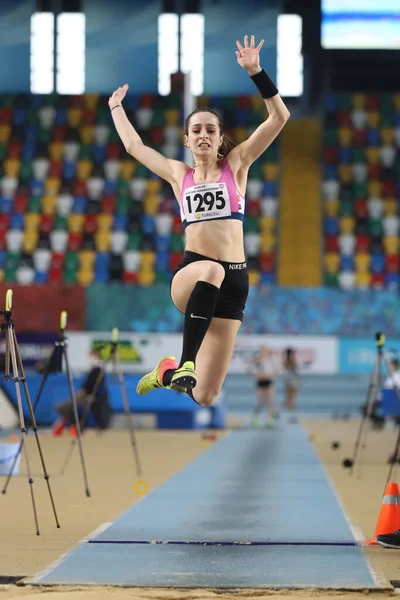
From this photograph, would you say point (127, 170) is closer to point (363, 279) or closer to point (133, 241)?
point (133, 241)

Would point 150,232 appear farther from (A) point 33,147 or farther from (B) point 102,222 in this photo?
(A) point 33,147

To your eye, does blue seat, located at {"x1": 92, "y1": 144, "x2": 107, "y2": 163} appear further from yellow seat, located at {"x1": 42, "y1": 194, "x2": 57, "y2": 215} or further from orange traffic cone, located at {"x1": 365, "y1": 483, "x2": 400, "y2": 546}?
orange traffic cone, located at {"x1": 365, "y1": 483, "x2": 400, "y2": 546}

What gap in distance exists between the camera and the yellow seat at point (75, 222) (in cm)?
2828

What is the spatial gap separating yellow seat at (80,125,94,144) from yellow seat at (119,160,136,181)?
1.28 metres

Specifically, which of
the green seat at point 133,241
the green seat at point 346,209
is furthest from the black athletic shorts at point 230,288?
the green seat at point 346,209

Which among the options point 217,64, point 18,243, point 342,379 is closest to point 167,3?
point 217,64

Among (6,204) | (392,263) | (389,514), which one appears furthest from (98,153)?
(389,514)

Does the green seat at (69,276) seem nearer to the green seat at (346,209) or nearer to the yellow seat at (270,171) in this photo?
the yellow seat at (270,171)

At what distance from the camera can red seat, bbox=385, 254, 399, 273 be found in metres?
27.1

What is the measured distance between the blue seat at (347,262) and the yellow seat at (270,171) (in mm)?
3320

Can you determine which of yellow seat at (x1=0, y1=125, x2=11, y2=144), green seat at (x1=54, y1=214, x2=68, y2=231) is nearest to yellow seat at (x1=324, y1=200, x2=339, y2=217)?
green seat at (x1=54, y1=214, x2=68, y2=231)

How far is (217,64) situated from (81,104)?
409 cm

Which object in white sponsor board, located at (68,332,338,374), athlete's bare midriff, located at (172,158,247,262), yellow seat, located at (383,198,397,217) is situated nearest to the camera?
athlete's bare midriff, located at (172,158,247,262)

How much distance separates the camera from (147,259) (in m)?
27.3
